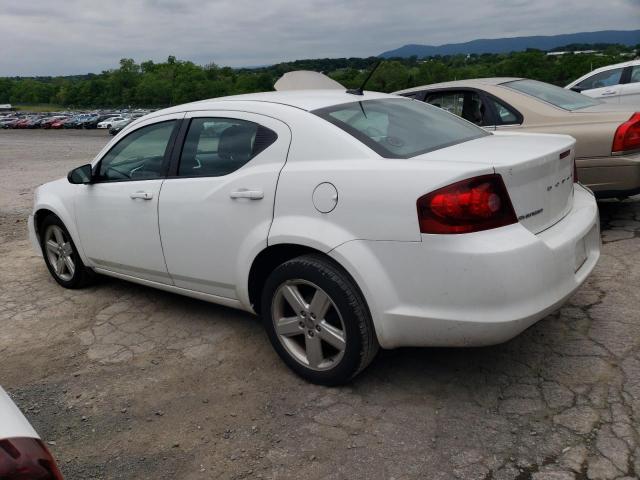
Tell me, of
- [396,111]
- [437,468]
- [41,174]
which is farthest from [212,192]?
[41,174]

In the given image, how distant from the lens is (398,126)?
3.35 meters

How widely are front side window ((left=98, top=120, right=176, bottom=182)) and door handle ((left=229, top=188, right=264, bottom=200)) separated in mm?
773

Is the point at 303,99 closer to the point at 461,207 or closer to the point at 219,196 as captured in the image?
→ the point at 219,196

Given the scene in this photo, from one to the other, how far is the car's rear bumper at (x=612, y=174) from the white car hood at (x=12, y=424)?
478cm

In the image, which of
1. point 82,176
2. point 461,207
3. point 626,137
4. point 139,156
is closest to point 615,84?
point 626,137

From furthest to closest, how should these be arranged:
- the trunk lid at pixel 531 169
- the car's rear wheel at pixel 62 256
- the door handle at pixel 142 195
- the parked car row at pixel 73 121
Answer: the parked car row at pixel 73 121
the car's rear wheel at pixel 62 256
the door handle at pixel 142 195
the trunk lid at pixel 531 169

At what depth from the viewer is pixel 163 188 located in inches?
148

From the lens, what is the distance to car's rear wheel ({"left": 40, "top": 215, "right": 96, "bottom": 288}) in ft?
15.8

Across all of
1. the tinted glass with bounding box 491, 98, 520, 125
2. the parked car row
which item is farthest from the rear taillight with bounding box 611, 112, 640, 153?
the parked car row

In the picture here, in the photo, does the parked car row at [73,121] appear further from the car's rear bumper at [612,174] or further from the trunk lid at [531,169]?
the trunk lid at [531,169]

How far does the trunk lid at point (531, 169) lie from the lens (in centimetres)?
273

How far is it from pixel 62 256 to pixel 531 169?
3.79 m

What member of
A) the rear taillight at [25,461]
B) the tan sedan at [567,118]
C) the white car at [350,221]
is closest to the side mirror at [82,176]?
the white car at [350,221]

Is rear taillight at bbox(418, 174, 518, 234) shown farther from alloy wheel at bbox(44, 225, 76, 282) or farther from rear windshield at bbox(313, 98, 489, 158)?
alloy wheel at bbox(44, 225, 76, 282)
